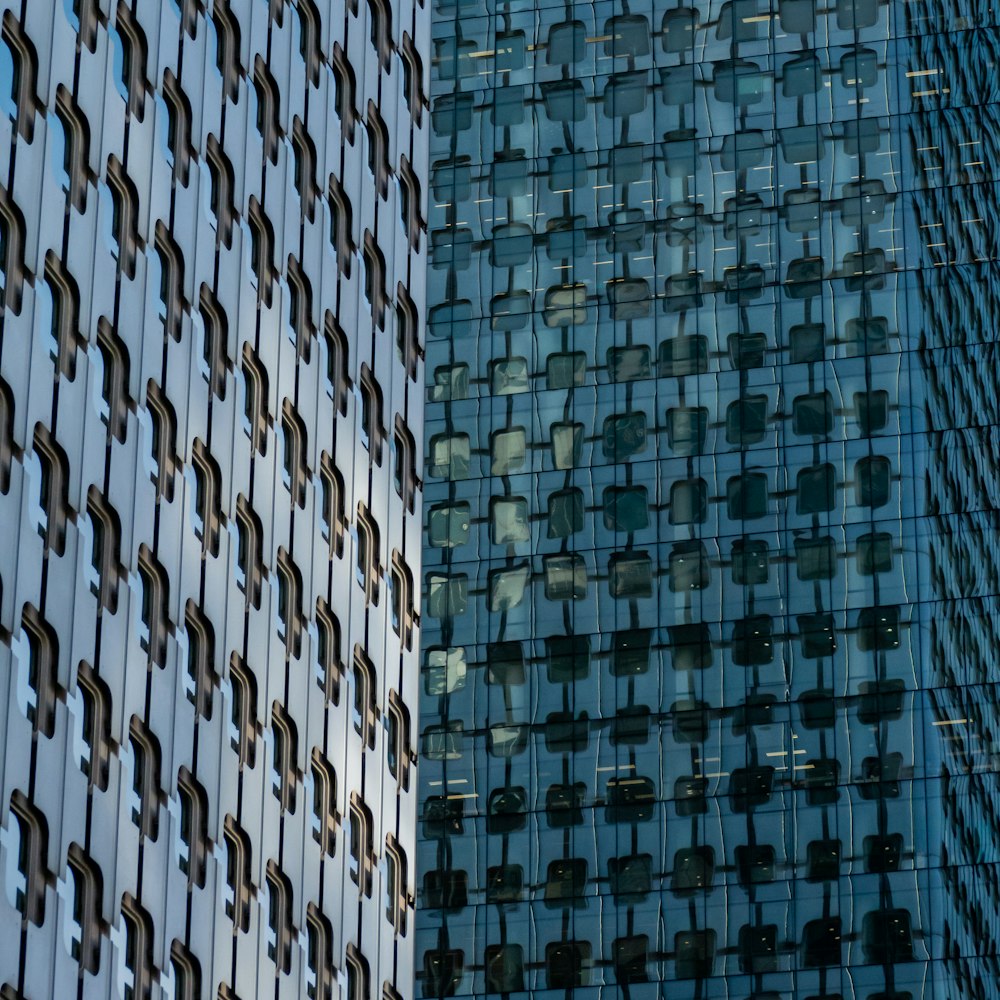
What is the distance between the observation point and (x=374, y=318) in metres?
61.1

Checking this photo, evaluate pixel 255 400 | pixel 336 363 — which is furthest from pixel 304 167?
pixel 255 400

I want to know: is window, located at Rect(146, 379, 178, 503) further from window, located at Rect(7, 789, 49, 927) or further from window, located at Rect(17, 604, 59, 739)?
window, located at Rect(7, 789, 49, 927)

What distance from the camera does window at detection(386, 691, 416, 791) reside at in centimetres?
5909

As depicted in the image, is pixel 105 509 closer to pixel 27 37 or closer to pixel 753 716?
pixel 27 37

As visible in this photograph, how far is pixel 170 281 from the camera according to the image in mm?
48062

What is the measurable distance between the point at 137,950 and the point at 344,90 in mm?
24576

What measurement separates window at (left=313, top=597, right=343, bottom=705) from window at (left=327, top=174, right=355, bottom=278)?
840 centimetres

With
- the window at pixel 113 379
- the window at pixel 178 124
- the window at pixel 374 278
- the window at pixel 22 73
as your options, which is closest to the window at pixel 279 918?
the window at pixel 113 379

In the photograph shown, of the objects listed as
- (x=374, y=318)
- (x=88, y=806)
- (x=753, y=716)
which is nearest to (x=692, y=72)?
(x=753, y=716)

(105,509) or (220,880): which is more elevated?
(105,509)

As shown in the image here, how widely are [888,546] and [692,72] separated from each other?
2205 centimetres

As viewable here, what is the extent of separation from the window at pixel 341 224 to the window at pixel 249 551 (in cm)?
951

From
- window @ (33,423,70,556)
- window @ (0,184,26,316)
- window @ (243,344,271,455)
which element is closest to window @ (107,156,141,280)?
window @ (0,184,26,316)

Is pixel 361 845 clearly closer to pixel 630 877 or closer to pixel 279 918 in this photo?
pixel 279 918
